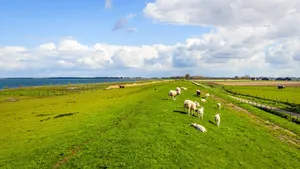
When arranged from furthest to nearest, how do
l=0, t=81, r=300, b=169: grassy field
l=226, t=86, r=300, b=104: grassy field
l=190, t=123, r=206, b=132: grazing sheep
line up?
l=226, t=86, r=300, b=104: grassy field, l=190, t=123, r=206, b=132: grazing sheep, l=0, t=81, r=300, b=169: grassy field

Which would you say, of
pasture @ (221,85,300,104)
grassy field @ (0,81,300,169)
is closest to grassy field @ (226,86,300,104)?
pasture @ (221,85,300,104)

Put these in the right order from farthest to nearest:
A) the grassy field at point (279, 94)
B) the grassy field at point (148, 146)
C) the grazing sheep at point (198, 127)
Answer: the grassy field at point (279, 94)
the grazing sheep at point (198, 127)
the grassy field at point (148, 146)

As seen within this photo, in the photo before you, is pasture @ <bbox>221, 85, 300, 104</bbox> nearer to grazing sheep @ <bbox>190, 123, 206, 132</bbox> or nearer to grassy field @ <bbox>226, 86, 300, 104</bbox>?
grassy field @ <bbox>226, 86, 300, 104</bbox>

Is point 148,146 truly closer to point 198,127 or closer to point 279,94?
point 198,127

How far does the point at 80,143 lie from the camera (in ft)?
90.7

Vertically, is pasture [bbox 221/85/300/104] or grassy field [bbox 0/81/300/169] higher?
grassy field [bbox 0/81/300/169]

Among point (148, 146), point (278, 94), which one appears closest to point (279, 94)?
point (278, 94)

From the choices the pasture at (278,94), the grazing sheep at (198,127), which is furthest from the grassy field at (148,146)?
the pasture at (278,94)

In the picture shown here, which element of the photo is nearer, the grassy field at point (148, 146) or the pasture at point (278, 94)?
the grassy field at point (148, 146)

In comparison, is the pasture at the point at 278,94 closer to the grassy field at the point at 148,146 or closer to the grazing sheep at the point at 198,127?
the grassy field at the point at 148,146

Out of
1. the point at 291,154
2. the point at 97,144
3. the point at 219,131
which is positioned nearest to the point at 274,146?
the point at 291,154

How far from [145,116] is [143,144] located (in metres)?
12.0

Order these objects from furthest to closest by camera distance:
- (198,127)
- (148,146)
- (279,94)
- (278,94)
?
(278,94), (279,94), (198,127), (148,146)

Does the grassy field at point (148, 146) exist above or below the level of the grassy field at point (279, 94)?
above
